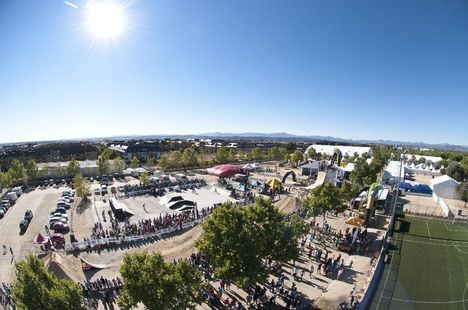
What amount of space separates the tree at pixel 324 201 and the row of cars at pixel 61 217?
28967 mm

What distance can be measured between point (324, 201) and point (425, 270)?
11.2m

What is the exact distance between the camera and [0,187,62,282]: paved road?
2502 centimetres

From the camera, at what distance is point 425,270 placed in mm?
24516

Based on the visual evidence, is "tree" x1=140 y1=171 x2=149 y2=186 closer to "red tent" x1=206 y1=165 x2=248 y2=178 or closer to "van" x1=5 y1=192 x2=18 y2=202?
"red tent" x1=206 y1=165 x2=248 y2=178

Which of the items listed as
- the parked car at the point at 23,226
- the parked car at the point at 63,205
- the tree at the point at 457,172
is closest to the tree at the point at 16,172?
the parked car at the point at 63,205

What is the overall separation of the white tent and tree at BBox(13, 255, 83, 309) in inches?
2554

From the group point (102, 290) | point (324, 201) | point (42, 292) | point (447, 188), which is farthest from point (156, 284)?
point (447, 188)

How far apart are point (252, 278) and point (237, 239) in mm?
2499

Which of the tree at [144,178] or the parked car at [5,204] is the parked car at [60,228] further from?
the tree at [144,178]

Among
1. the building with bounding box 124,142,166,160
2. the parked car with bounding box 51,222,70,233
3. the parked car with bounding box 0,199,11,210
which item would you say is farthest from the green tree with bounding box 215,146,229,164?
the parked car with bounding box 51,222,70,233

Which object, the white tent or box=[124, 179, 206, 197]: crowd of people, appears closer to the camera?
box=[124, 179, 206, 197]: crowd of people

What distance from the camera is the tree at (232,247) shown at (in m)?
17.3

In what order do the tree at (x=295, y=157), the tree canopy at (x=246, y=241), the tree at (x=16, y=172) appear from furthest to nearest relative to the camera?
1. the tree at (x=295, y=157)
2. the tree at (x=16, y=172)
3. the tree canopy at (x=246, y=241)

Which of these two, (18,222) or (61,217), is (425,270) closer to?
(61,217)
